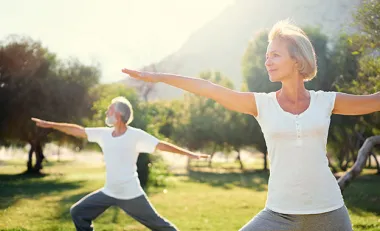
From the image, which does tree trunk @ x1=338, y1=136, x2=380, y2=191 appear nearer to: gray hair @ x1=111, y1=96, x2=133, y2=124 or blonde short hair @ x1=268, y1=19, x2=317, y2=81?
gray hair @ x1=111, y1=96, x2=133, y2=124

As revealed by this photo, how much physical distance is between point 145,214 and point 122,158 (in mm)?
945

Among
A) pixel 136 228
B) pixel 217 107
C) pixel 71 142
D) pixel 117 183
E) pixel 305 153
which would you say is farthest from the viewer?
pixel 217 107

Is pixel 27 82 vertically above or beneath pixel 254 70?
beneath

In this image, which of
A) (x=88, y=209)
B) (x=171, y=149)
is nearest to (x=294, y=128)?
(x=171, y=149)

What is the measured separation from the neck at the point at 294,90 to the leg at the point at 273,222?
2.96ft

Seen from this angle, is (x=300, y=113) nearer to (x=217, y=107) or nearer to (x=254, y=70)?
(x=254, y=70)

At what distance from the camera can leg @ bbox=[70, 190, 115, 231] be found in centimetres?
743

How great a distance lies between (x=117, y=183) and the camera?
24.5 feet

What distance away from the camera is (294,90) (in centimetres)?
389

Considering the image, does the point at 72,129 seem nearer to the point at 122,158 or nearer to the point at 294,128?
the point at 122,158

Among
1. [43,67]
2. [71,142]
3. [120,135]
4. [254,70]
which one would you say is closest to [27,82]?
[43,67]

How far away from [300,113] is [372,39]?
421 inches

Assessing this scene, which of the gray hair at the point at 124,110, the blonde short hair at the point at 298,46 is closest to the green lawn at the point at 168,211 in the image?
the gray hair at the point at 124,110

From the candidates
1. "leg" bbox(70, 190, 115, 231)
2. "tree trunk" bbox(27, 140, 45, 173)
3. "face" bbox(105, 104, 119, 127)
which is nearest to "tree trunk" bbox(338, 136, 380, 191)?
"face" bbox(105, 104, 119, 127)
